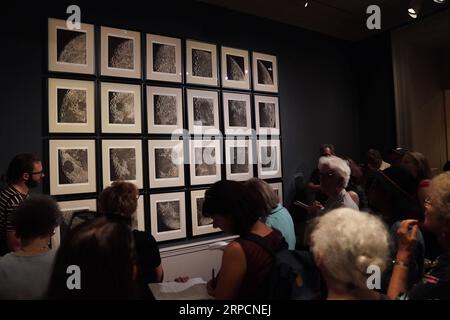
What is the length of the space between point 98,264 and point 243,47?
317 cm

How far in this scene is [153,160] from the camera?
3.04 metres

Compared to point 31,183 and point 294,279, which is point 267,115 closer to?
point 31,183

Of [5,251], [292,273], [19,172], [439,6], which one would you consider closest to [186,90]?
[19,172]

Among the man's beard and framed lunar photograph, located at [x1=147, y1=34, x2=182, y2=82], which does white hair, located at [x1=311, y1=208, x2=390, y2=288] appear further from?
framed lunar photograph, located at [x1=147, y1=34, x2=182, y2=82]

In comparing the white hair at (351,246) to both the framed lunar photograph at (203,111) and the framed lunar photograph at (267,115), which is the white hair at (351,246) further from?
the framed lunar photograph at (267,115)

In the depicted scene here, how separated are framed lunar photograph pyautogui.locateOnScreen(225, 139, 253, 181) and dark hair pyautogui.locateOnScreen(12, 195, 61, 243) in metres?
2.10

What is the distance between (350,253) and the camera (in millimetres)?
1028

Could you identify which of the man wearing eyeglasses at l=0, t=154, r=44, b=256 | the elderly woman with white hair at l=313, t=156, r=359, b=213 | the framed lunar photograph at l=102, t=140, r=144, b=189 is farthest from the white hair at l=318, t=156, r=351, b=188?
the man wearing eyeglasses at l=0, t=154, r=44, b=256

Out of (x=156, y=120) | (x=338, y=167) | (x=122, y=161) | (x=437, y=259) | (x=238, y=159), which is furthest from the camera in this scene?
(x=238, y=159)

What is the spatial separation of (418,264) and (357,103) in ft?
12.8

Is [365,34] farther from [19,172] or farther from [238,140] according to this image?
[19,172]

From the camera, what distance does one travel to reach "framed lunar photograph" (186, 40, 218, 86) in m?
3.26

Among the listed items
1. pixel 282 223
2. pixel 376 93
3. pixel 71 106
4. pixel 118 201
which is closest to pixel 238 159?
pixel 282 223

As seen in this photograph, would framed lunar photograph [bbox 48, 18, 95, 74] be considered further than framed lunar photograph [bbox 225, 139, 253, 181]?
No
